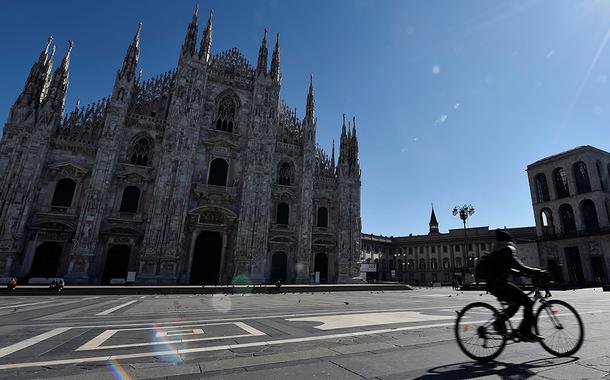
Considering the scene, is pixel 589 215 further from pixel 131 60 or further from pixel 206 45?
pixel 131 60

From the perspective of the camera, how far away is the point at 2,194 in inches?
868

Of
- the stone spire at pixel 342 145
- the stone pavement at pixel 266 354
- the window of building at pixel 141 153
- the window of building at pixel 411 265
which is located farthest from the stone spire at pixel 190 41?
the window of building at pixel 411 265

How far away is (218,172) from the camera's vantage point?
29469mm

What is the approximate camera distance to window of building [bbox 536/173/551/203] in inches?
1694

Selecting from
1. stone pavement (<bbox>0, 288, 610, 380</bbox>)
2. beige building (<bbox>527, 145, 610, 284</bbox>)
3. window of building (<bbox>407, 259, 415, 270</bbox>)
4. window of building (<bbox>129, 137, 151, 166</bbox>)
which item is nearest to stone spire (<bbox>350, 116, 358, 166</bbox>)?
window of building (<bbox>129, 137, 151, 166</bbox>)

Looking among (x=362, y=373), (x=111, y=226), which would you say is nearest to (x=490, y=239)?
(x=111, y=226)

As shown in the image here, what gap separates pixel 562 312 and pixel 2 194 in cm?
3156

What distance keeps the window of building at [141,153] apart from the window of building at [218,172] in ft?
18.4

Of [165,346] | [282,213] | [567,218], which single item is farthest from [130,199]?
[567,218]

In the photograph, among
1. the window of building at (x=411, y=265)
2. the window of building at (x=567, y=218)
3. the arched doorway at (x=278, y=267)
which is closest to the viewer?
the arched doorway at (x=278, y=267)

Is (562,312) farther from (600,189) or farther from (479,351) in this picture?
(600,189)

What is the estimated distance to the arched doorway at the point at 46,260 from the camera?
22516mm

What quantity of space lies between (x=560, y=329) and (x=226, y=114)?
31.5 metres

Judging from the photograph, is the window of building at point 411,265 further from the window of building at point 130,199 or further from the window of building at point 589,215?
the window of building at point 130,199
